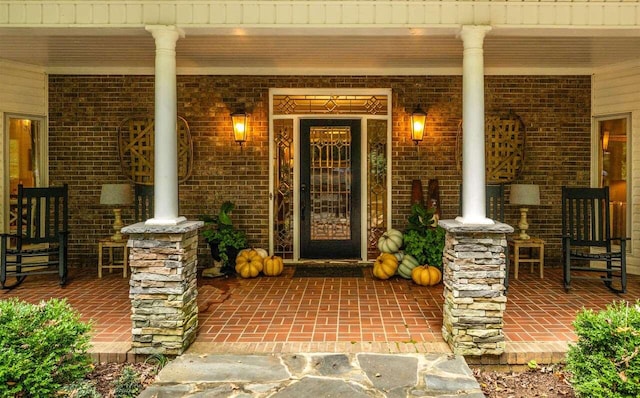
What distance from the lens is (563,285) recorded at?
5441mm

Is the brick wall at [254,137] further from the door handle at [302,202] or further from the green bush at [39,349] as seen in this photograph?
the green bush at [39,349]

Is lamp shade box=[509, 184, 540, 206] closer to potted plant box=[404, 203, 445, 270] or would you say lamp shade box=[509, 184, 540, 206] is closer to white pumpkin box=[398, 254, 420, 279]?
potted plant box=[404, 203, 445, 270]

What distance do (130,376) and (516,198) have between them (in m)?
4.89

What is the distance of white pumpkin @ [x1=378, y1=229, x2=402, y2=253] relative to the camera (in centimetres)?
635

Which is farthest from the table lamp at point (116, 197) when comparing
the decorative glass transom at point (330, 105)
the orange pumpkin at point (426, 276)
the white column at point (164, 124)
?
the orange pumpkin at point (426, 276)

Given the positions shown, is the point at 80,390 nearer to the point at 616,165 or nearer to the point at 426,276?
the point at 426,276

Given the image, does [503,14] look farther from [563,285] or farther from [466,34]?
[563,285]

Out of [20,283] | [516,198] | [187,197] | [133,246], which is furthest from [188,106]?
[516,198]

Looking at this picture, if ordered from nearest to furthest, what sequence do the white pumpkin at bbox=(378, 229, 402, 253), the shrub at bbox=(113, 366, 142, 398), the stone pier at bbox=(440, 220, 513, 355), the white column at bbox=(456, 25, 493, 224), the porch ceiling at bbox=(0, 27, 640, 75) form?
the shrub at bbox=(113, 366, 142, 398), the stone pier at bbox=(440, 220, 513, 355), the white column at bbox=(456, 25, 493, 224), the porch ceiling at bbox=(0, 27, 640, 75), the white pumpkin at bbox=(378, 229, 402, 253)

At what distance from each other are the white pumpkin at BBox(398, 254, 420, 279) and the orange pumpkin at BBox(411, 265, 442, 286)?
21 centimetres

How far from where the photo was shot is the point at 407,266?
5957mm

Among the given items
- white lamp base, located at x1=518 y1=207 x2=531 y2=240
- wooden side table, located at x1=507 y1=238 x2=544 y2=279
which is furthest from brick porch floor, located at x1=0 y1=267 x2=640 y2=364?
white lamp base, located at x1=518 y1=207 x2=531 y2=240

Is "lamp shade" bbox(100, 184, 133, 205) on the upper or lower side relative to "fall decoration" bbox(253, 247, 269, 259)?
upper

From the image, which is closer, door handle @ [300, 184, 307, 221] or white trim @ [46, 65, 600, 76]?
white trim @ [46, 65, 600, 76]
